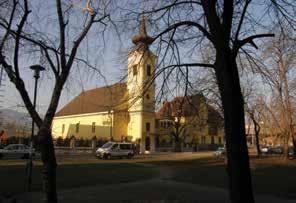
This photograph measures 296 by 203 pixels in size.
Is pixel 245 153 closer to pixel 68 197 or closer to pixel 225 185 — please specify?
pixel 68 197

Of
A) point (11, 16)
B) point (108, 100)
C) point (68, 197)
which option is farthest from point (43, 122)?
point (68, 197)

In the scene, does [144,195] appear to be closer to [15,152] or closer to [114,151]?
[15,152]

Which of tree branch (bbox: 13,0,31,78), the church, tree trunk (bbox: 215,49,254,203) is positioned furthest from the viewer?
the church

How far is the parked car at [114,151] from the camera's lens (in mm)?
47156

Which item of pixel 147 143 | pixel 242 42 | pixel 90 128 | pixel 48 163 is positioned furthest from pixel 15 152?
pixel 90 128

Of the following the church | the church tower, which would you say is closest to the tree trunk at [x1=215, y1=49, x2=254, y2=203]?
the church

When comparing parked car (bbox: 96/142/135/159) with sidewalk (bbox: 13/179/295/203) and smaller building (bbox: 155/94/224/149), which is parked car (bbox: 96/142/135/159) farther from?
sidewalk (bbox: 13/179/295/203)

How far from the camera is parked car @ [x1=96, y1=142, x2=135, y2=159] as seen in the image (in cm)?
4716

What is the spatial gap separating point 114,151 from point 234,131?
40.7m

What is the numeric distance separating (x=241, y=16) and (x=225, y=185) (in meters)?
10.3

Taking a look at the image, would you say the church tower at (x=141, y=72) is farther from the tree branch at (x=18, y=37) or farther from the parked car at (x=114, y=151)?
the parked car at (x=114, y=151)

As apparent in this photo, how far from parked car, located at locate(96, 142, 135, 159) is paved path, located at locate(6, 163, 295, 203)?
2986 centimetres

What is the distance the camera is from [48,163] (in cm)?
927

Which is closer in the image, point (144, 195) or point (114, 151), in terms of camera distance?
point (144, 195)
